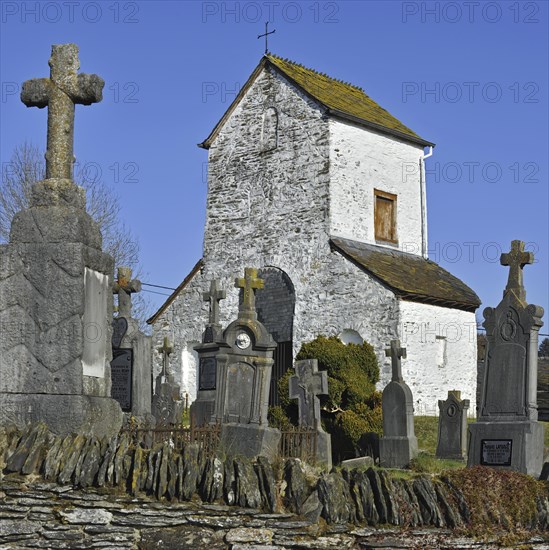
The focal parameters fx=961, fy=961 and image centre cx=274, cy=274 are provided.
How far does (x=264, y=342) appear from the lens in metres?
15.6

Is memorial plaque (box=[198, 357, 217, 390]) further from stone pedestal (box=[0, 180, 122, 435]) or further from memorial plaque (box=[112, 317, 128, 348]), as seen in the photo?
stone pedestal (box=[0, 180, 122, 435])

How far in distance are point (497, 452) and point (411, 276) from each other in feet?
46.9

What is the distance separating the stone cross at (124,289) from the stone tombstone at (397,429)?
17.2ft

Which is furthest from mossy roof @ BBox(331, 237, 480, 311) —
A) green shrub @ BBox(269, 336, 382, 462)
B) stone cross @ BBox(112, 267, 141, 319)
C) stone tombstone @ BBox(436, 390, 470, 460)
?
stone cross @ BBox(112, 267, 141, 319)

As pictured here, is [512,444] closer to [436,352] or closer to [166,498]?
[166,498]

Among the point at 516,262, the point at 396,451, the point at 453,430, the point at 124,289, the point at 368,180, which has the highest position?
the point at 368,180

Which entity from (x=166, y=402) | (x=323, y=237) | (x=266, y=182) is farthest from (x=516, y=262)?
(x=266, y=182)

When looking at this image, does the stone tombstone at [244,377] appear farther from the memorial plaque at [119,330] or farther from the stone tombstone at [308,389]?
the stone tombstone at [308,389]

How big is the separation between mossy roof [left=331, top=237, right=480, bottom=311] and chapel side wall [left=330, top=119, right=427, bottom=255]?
573mm

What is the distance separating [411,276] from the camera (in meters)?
26.9

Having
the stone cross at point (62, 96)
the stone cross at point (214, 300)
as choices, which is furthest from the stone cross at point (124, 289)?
the stone cross at point (62, 96)

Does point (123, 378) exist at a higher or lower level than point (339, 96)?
lower

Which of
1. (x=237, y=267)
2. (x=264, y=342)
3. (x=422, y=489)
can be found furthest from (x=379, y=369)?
(x=422, y=489)

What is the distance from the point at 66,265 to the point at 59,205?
1.93ft
